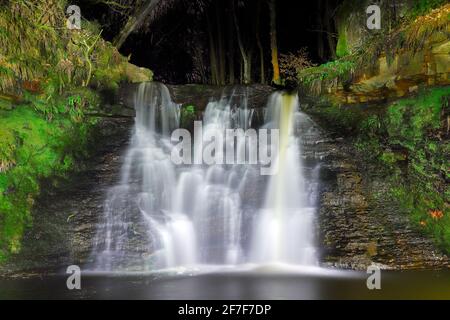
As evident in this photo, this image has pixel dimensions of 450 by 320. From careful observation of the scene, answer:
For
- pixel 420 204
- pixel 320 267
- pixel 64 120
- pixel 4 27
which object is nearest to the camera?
pixel 320 267

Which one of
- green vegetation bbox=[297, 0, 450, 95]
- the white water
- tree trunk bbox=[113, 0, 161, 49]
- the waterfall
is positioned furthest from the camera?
tree trunk bbox=[113, 0, 161, 49]

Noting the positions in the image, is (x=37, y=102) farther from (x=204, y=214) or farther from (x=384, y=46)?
(x=384, y=46)

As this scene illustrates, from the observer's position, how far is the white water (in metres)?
8.50

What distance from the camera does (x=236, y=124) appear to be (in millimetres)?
11336

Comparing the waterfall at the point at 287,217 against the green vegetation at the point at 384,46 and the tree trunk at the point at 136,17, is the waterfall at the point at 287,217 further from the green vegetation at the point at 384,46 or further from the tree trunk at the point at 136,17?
the tree trunk at the point at 136,17

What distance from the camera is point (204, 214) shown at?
9.12 meters

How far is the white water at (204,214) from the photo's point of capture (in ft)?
27.9

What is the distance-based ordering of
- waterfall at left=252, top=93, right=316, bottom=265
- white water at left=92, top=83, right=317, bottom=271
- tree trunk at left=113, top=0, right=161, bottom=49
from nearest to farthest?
white water at left=92, top=83, right=317, bottom=271
waterfall at left=252, top=93, right=316, bottom=265
tree trunk at left=113, top=0, right=161, bottom=49

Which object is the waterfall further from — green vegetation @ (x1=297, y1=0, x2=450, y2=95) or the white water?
green vegetation @ (x1=297, y1=0, x2=450, y2=95)

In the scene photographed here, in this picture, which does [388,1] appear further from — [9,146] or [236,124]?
[9,146]

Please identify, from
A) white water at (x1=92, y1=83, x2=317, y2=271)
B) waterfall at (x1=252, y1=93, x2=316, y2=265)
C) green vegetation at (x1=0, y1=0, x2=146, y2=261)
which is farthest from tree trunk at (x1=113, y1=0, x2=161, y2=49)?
waterfall at (x1=252, y1=93, x2=316, y2=265)

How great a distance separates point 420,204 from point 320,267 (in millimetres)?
2286
